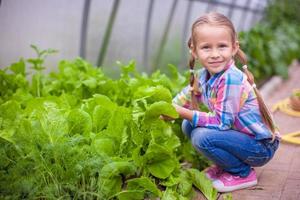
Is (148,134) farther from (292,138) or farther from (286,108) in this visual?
(286,108)

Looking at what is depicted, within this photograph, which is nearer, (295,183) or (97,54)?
(295,183)

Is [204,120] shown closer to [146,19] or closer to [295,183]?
[295,183]

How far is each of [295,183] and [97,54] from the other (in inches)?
115

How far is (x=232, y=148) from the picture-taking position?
2.89 meters

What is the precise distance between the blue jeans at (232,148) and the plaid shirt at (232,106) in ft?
0.14

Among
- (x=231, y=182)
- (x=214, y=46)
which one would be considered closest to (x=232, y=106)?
(x=214, y=46)

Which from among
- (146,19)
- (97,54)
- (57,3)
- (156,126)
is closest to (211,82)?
(156,126)

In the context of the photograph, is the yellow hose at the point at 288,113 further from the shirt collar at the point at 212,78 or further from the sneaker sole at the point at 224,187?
the shirt collar at the point at 212,78

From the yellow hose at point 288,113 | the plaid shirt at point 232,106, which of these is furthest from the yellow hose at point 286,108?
the plaid shirt at point 232,106

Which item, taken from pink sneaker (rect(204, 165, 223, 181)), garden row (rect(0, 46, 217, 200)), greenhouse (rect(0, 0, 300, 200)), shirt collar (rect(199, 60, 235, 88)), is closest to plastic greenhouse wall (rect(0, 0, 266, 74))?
greenhouse (rect(0, 0, 300, 200))

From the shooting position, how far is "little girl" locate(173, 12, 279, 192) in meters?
2.81

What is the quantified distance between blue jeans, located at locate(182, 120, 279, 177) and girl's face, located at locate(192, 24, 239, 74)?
15.3 inches

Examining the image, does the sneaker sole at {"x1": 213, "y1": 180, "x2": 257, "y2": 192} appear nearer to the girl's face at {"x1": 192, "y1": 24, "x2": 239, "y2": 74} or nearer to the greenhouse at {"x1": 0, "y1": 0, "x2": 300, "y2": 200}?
the greenhouse at {"x1": 0, "y1": 0, "x2": 300, "y2": 200}

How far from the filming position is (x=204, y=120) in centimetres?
288
